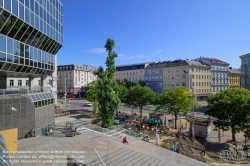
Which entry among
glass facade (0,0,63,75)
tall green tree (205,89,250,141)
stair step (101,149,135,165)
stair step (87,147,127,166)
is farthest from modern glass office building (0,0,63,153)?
tall green tree (205,89,250,141)

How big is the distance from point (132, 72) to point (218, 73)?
37009 millimetres

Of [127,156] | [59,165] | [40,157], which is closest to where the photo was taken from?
[59,165]

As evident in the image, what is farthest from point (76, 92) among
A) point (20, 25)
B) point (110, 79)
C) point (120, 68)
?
point (20, 25)

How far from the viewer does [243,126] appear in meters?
22.4

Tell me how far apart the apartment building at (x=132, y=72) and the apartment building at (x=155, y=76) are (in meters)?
2.59

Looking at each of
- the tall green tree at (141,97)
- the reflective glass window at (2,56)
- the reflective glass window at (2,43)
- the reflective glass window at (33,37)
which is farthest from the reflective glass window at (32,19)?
the tall green tree at (141,97)

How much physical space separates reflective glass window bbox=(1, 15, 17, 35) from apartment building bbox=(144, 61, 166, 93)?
201 ft

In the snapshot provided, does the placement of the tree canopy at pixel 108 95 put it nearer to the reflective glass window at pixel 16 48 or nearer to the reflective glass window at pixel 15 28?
the reflective glass window at pixel 16 48

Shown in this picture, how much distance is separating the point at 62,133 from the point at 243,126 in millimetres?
21341

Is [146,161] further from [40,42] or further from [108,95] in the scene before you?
[40,42]

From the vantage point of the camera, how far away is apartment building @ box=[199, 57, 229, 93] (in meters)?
73.9

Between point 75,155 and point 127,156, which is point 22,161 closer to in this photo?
point 75,155

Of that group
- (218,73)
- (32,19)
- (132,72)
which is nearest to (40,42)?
(32,19)

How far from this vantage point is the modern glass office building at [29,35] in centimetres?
1747
